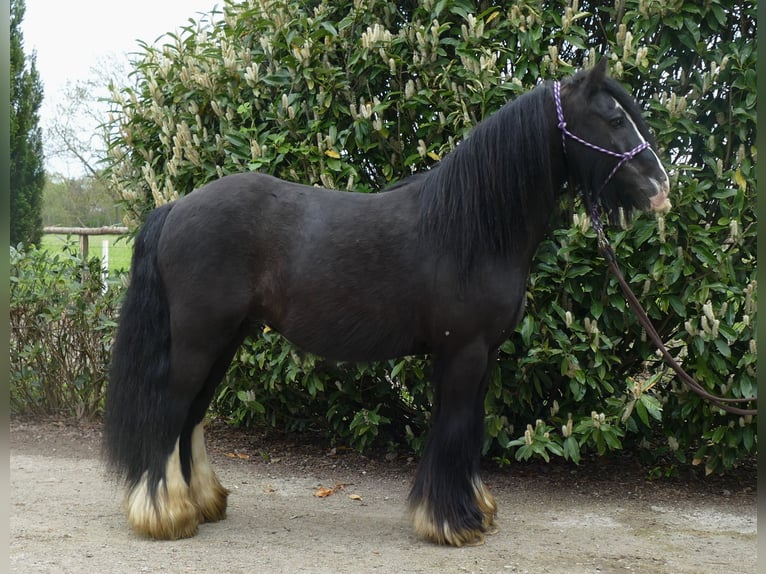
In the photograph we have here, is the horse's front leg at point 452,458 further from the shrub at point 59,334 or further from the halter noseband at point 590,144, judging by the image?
the shrub at point 59,334

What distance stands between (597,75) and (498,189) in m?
0.71

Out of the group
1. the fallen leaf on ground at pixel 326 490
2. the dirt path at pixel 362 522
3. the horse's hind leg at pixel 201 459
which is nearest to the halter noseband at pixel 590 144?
the dirt path at pixel 362 522

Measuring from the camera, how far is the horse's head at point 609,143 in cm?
360

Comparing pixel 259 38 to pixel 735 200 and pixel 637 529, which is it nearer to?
pixel 735 200

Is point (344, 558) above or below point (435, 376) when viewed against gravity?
below

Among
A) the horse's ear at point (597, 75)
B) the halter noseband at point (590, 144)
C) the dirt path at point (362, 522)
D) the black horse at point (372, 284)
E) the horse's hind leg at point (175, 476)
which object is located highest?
the horse's ear at point (597, 75)

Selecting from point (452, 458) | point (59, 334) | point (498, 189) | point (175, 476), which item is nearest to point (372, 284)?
point (498, 189)

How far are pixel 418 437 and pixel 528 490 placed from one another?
89 centimetres

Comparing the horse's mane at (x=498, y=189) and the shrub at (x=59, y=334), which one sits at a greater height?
the horse's mane at (x=498, y=189)

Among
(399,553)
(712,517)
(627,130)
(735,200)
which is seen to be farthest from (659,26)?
(399,553)

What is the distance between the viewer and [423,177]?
413 cm

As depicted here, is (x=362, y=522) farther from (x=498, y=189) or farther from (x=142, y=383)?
(x=498, y=189)

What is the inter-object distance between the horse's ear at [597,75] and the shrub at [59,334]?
4.30 m

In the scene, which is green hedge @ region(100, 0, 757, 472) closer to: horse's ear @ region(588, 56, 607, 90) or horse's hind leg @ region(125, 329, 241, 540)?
horse's ear @ region(588, 56, 607, 90)
